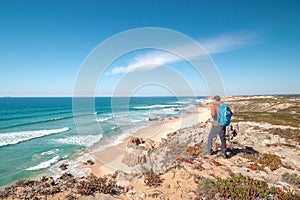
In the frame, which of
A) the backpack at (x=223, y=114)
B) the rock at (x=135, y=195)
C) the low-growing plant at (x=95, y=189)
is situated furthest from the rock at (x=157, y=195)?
the backpack at (x=223, y=114)

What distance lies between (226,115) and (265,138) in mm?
7957

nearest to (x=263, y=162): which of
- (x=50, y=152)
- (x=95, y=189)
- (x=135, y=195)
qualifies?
(x=135, y=195)

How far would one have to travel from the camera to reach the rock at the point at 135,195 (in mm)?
5346

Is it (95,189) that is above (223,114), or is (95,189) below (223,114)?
below

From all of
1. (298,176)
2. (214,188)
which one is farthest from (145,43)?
(298,176)

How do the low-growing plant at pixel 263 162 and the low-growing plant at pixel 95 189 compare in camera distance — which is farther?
the low-growing plant at pixel 263 162

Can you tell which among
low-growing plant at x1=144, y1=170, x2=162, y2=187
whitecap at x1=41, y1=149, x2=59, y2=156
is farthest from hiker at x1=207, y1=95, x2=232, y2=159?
whitecap at x1=41, y1=149, x2=59, y2=156

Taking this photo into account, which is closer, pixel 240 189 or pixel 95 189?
pixel 240 189

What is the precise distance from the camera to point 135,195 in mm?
5445

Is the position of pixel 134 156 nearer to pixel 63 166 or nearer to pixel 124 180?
pixel 63 166

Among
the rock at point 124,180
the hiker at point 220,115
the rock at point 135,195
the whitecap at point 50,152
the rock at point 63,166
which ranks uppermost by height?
the hiker at point 220,115

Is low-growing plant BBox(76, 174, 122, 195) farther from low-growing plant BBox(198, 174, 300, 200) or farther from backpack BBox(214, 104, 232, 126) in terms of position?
backpack BBox(214, 104, 232, 126)

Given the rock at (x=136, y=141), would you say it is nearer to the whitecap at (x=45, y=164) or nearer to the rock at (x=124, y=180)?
the whitecap at (x=45, y=164)

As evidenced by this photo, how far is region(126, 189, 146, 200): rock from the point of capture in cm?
535
